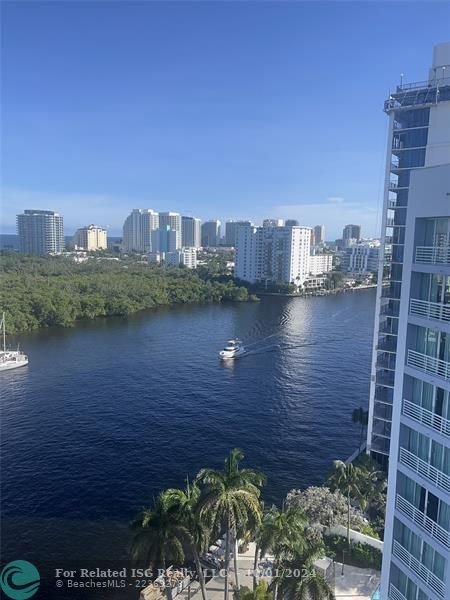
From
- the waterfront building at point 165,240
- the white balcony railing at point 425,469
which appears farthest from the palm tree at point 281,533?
the waterfront building at point 165,240

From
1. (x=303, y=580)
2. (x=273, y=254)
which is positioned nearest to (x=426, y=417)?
(x=303, y=580)

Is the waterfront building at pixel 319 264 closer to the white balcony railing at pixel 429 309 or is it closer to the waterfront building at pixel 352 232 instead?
the white balcony railing at pixel 429 309

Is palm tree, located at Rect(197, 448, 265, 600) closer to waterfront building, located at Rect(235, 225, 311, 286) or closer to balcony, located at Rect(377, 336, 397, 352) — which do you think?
balcony, located at Rect(377, 336, 397, 352)

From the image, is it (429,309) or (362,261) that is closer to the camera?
(429,309)

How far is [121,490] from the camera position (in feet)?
62.5

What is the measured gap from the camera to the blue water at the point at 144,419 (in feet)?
59.1

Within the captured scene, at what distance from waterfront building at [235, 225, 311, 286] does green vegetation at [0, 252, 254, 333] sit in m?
5.47

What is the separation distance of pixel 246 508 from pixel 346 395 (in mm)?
20573

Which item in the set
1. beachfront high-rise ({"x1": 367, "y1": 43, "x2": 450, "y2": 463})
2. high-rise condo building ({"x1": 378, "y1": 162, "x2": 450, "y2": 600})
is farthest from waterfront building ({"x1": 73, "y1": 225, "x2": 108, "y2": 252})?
high-rise condo building ({"x1": 378, "y1": 162, "x2": 450, "y2": 600})

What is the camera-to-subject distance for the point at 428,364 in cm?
648

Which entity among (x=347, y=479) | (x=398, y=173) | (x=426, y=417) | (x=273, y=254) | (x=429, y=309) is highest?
(x=398, y=173)

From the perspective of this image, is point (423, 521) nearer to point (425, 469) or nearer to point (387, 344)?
point (425, 469)

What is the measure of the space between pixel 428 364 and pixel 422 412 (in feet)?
2.18

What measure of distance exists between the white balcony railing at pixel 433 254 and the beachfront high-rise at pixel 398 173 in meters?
9.85
